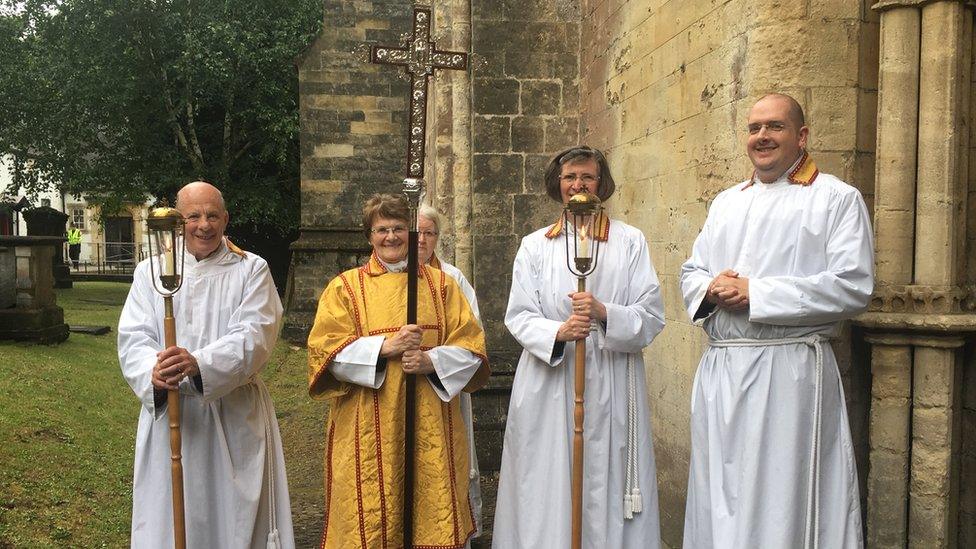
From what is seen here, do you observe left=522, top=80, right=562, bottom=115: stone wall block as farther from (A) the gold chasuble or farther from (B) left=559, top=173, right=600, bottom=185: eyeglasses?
(A) the gold chasuble

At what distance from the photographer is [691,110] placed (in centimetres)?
486

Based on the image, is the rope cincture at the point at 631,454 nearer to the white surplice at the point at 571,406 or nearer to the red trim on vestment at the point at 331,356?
the white surplice at the point at 571,406

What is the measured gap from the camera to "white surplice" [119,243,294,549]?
3475 millimetres

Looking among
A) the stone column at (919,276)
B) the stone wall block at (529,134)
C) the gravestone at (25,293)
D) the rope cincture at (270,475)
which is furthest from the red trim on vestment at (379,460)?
the gravestone at (25,293)

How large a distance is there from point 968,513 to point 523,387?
2131mm

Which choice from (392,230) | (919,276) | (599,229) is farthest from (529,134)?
(919,276)

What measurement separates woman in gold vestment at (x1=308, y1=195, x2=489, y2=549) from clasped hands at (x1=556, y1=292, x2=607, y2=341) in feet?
1.53

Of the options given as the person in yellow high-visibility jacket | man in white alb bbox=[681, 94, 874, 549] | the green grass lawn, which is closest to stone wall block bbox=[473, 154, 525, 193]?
the green grass lawn

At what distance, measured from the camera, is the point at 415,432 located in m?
3.60

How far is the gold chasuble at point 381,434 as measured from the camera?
356 cm

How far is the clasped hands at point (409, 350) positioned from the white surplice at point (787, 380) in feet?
3.93

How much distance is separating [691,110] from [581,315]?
201cm

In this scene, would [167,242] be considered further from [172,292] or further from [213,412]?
[213,412]

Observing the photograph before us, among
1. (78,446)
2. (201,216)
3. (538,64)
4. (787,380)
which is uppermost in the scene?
(538,64)
